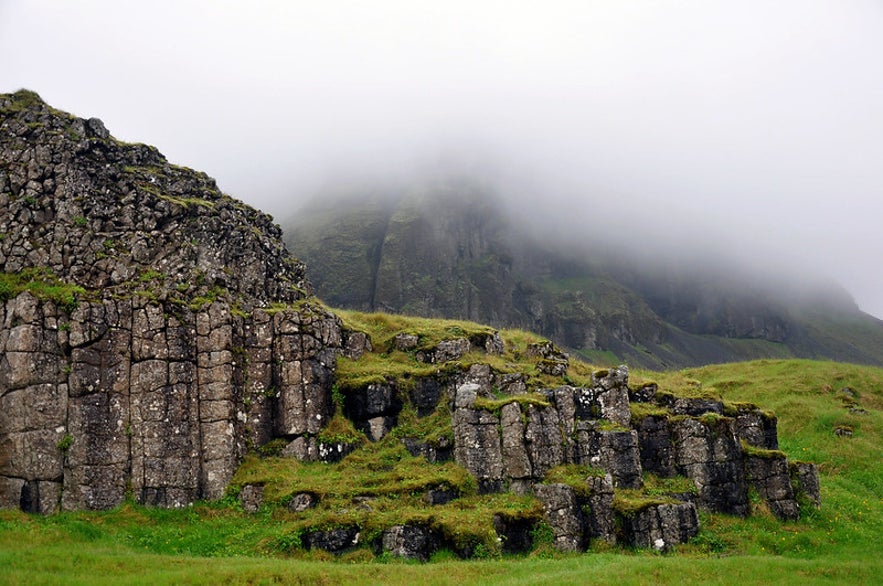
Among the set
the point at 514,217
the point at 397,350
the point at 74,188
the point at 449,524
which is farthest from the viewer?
the point at 514,217

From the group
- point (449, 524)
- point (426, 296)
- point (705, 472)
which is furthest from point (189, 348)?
point (426, 296)

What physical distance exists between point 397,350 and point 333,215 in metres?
84.0

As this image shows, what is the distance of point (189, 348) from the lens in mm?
39938

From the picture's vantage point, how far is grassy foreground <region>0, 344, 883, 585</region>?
27.1m

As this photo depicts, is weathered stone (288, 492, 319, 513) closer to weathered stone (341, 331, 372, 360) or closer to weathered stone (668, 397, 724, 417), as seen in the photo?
weathered stone (341, 331, 372, 360)

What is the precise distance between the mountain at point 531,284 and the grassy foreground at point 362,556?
220ft

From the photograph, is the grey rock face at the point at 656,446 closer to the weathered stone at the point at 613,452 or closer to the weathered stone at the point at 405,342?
the weathered stone at the point at 613,452

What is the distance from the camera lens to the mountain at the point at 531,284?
4311 inches

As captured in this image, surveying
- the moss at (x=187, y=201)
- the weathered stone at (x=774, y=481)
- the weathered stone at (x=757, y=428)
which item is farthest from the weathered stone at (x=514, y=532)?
the moss at (x=187, y=201)

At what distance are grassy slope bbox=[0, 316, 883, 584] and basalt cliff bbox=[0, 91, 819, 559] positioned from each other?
Result: 1.23 m

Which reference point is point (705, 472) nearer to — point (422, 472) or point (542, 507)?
point (542, 507)

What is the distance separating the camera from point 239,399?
4116cm

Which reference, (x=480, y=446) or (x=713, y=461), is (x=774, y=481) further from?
(x=480, y=446)

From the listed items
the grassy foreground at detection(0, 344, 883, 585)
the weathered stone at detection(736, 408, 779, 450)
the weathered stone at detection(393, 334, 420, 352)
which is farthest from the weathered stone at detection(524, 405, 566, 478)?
the weathered stone at detection(736, 408, 779, 450)
